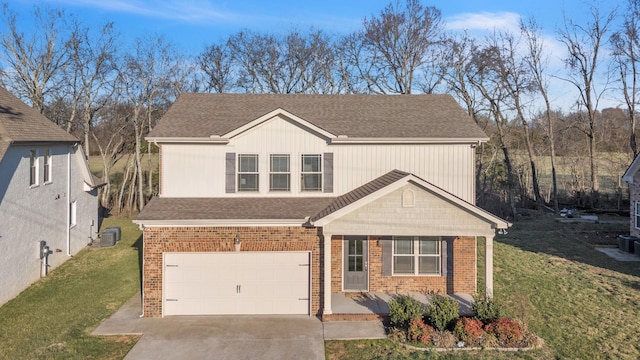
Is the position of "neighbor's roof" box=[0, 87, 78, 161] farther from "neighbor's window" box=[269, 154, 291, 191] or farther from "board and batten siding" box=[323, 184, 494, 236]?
"board and batten siding" box=[323, 184, 494, 236]

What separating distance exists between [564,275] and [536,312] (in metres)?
4.37

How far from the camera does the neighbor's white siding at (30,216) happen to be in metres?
13.5

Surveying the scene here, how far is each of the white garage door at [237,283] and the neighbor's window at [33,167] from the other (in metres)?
7.89

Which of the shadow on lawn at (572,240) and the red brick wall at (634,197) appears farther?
the red brick wall at (634,197)

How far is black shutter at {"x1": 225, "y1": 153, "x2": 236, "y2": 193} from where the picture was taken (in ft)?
44.3

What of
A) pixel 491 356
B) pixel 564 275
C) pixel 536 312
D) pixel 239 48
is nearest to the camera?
pixel 491 356

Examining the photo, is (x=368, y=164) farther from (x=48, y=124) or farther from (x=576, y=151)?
(x=576, y=151)

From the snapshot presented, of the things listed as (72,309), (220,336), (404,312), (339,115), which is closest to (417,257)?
(404,312)

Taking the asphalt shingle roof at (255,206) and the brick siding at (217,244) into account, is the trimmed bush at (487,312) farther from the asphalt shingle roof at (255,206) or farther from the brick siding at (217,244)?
the brick siding at (217,244)

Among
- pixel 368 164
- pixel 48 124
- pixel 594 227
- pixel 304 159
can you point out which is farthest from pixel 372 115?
pixel 594 227

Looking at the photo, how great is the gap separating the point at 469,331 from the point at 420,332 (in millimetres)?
1126

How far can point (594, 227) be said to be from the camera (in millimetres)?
23797

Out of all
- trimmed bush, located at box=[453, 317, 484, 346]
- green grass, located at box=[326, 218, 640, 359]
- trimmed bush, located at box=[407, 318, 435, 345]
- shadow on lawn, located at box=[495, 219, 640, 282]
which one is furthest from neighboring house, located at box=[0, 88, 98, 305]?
shadow on lawn, located at box=[495, 219, 640, 282]

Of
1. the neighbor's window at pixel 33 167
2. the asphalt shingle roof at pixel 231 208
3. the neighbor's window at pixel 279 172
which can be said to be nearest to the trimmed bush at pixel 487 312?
the asphalt shingle roof at pixel 231 208
